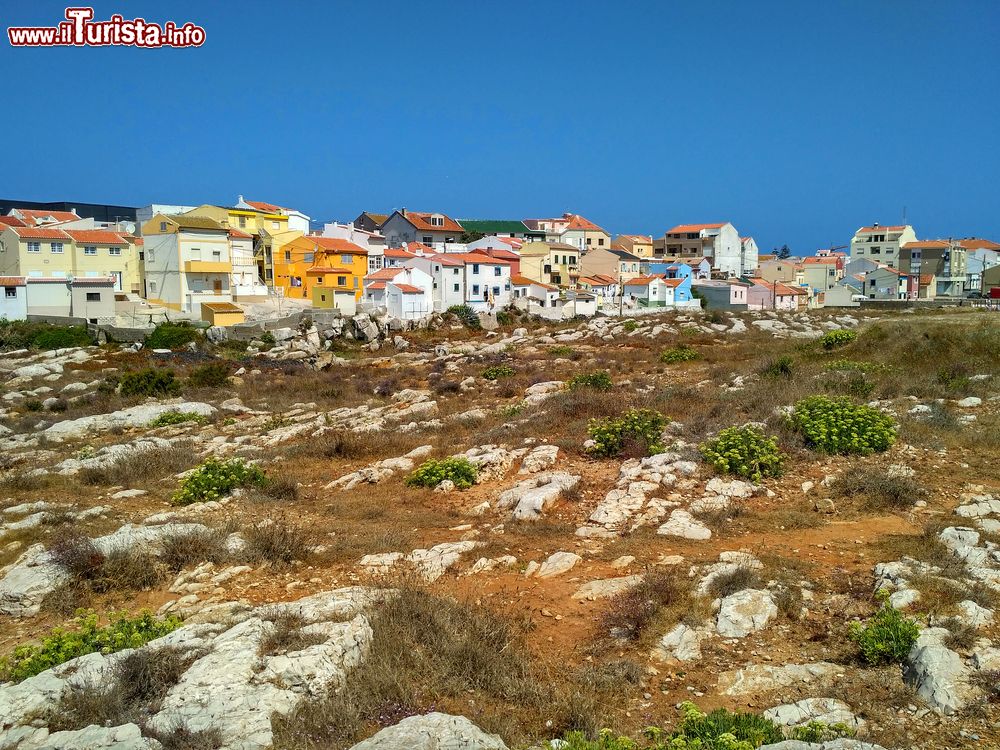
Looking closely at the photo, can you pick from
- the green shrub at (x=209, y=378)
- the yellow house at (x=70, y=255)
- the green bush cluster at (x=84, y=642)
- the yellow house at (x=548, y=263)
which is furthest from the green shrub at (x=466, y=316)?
the green bush cluster at (x=84, y=642)

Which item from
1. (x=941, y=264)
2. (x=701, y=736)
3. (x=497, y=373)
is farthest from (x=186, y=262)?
(x=941, y=264)

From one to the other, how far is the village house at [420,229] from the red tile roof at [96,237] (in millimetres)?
33423

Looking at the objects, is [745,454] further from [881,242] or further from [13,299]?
[881,242]

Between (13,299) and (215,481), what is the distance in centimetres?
4631

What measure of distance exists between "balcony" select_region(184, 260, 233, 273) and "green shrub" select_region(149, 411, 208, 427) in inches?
1428

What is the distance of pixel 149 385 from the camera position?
29.3 m

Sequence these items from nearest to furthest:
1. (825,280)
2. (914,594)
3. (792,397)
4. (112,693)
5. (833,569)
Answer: (112,693)
(914,594)
(833,569)
(792,397)
(825,280)

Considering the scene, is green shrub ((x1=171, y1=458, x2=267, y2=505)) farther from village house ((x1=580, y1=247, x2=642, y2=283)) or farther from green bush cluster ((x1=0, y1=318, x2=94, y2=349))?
village house ((x1=580, y1=247, x2=642, y2=283))

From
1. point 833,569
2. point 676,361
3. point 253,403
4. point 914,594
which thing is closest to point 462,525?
point 833,569

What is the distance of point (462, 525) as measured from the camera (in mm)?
11727

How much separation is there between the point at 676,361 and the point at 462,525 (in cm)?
2121

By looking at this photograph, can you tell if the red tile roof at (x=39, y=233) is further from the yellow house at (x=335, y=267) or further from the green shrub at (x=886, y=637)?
the green shrub at (x=886, y=637)

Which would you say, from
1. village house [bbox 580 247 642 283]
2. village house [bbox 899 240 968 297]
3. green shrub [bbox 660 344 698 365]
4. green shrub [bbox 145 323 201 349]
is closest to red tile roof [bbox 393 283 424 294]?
green shrub [bbox 145 323 201 349]

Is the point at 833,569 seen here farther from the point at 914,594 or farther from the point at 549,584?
the point at 549,584
